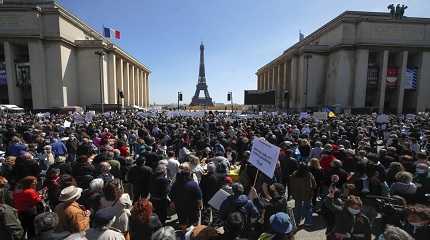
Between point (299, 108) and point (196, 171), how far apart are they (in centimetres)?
5072

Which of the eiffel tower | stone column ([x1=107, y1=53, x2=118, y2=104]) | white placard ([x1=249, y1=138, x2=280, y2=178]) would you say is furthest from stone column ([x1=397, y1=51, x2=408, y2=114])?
the eiffel tower

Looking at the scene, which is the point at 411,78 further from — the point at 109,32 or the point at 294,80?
the point at 109,32

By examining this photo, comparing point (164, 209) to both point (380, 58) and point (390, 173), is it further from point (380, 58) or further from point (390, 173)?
point (380, 58)

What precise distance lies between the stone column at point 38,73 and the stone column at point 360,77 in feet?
162

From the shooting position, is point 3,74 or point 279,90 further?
point 279,90

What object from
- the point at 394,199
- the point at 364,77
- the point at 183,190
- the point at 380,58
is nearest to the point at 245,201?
the point at 183,190

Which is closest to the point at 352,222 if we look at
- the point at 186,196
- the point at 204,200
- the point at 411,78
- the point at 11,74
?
the point at 186,196

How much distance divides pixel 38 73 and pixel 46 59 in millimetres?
2537

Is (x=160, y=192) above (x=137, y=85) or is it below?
below

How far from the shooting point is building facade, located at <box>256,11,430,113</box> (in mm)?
47438

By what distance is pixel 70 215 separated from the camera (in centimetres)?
367

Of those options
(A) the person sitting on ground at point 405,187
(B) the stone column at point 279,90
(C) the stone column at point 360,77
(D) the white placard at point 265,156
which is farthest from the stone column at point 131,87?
(A) the person sitting on ground at point 405,187

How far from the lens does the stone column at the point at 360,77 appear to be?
1860 inches

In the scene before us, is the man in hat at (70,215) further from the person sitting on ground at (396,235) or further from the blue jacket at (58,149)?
the blue jacket at (58,149)
